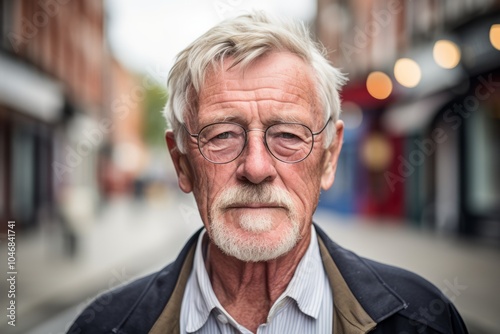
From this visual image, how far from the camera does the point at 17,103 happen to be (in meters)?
14.2

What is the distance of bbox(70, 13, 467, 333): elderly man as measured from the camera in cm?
168

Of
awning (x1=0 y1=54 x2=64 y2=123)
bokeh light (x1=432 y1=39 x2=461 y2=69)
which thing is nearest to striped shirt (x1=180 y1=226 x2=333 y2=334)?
bokeh light (x1=432 y1=39 x2=461 y2=69)

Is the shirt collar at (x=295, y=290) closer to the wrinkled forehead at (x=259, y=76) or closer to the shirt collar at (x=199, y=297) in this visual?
the shirt collar at (x=199, y=297)

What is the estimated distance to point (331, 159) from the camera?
1.94 meters

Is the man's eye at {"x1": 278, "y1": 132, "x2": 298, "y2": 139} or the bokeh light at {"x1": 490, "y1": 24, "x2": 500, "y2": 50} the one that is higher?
the bokeh light at {"x1": 490, "y1": 24, "x2": 500, "y2": 50}

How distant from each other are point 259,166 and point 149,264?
28.1 ft

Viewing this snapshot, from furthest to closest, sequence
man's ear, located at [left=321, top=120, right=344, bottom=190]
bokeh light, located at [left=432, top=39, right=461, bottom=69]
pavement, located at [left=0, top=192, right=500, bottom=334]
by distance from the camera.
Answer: bokeh light, located at [left=432, top=39, right=461, bottom=69] → pavement, located at [left=0, top=192, right=500, bottom=334] → man's ear, located at [left=321, top=120, right=344, bottom=190]

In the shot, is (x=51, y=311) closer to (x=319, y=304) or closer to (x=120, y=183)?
(x=319, y=304)

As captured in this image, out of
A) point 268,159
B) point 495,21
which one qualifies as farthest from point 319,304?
point 495,21

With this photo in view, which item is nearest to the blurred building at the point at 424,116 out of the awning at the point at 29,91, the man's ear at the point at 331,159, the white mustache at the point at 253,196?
the man's ear at the point at 331,159

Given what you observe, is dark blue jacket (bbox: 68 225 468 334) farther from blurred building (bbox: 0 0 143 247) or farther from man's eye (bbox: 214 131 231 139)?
blurred building (bbox: 0 0 143 247)

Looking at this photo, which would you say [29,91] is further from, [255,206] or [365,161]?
[255,206]

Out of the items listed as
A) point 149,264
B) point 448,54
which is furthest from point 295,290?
point 448,54

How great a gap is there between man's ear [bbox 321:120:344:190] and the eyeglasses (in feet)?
0.60
